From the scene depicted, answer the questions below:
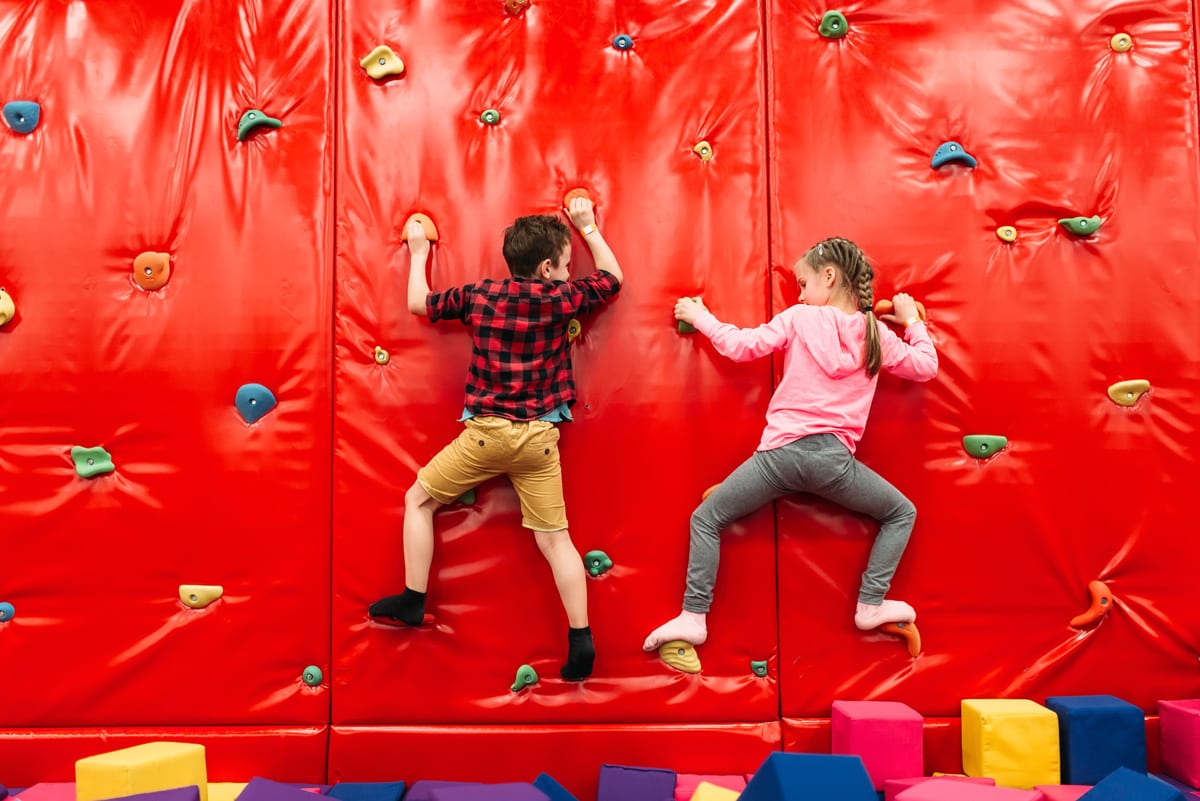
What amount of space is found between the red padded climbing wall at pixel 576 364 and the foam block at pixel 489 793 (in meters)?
0.37

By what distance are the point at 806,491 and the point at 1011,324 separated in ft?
2.87

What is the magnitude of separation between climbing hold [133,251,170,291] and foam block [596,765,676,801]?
2062mm

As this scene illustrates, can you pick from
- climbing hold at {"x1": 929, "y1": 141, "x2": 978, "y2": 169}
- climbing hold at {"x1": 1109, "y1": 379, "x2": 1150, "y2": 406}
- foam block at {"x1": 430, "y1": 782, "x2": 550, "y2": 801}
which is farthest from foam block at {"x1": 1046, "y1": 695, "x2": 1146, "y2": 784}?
climbing hold at {"x1": 929, "y1": 141, "x2": 978, "y2": 169}

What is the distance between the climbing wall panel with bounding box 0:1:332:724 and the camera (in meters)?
2.98

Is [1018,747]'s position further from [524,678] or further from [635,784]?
[524,678]

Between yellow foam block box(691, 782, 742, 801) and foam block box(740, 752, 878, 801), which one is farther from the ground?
foam block box(740, 752, 878, 801)

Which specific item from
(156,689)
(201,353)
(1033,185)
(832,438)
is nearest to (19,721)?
(156,689)

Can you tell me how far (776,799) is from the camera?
2.23m

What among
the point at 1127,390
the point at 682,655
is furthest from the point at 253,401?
the point at 1127,390

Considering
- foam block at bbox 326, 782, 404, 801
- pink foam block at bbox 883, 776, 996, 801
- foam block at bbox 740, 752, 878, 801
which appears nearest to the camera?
foam block at bbox 740, 752, 878, 801

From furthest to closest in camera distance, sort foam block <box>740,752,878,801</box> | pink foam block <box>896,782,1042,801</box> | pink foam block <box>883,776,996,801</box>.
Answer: pink foam block <box>883,776,996,801</box> < pink foam block <box>896,782,1042,801</box> < foam block <box>740,752,878,801</box>

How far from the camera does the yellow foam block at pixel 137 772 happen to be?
8.30 feet

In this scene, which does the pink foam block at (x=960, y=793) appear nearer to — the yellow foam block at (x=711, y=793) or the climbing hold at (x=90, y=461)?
the yellow foam block at (x=711, y=793)

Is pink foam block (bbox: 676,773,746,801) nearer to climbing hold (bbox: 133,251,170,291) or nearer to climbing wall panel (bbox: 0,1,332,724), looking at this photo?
climbing wall panel (bbox: 0,1,332,724)
